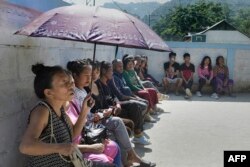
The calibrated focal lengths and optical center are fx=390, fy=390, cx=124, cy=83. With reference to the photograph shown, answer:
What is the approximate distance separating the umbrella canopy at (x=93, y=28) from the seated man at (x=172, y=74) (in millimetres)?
9116

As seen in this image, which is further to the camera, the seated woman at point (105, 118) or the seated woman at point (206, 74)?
the seated woman at point (206, 74)

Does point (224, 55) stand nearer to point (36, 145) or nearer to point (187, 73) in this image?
point (187, 73)

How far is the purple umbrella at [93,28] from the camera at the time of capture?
3043 mm

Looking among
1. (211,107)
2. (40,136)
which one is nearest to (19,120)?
(40,136)

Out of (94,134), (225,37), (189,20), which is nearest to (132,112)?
(94,134)

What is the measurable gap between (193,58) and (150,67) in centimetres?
152

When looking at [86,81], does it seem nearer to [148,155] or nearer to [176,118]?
[148,155]

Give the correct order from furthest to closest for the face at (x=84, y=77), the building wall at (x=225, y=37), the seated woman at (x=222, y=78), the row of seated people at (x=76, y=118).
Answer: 1. the building wall at (x=225, y=37)
2. the seated woman at (x=222, y=78)
3. the face at (x=84, y=77)
4. the row of seated people at (x=76, y=118)

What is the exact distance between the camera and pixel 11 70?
315 centimetres

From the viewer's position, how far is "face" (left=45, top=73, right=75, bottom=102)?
2.92m

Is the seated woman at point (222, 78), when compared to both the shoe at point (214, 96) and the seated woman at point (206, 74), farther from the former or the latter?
the shoe at point (214, 96)

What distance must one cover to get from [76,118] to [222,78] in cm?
961

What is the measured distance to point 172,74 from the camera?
1265 centimetres

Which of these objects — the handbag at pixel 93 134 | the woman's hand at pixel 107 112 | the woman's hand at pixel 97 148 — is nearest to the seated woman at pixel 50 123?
the woman's hand at pixel 97 148
